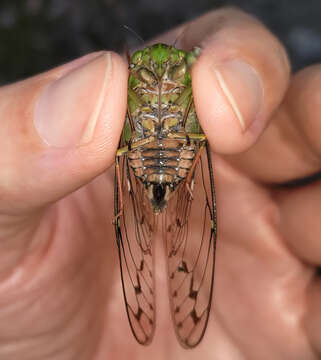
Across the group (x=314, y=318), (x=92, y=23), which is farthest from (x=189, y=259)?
(x=92, y=23)

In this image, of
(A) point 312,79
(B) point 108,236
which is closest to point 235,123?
(A) point 312,79

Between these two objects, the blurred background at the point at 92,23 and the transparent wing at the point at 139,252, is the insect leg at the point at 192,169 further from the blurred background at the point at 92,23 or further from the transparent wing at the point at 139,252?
the blurred background at the point at 92,23

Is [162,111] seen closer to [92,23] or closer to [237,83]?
[237,83]

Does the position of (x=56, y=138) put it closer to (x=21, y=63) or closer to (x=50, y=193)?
(x=50, y=193)

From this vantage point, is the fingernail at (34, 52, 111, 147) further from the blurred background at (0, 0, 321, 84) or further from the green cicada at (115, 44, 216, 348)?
the blurred background at (0, 0, 321, 84)

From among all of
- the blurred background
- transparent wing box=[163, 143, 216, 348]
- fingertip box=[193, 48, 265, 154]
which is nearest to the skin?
fingertip box=[193, 48, 265, 154]

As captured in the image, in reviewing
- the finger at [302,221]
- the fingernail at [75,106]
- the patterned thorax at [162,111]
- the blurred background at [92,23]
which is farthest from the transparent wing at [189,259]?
the blurred background at [92,23]
